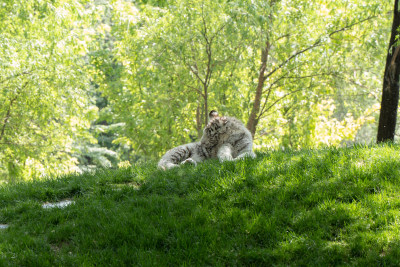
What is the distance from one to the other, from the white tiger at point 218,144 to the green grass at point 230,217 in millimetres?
1030

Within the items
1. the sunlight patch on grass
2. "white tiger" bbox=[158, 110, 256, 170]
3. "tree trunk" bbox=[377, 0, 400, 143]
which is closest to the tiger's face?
"white tiger" bbox=[158, 110, 256, 170]

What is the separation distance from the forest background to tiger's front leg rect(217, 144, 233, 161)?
179 inches

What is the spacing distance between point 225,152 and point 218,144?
56 cm

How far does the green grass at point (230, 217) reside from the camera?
4.40 metres

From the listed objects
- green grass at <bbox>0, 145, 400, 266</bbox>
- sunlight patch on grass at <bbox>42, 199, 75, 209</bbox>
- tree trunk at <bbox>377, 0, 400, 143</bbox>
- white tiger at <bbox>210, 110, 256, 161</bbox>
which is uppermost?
tree trunk at <bbox>377, 0, 400, 143</bbox>

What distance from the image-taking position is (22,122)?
15.4 m

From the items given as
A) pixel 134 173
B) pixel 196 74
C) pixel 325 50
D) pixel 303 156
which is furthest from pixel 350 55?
pixel 134 173

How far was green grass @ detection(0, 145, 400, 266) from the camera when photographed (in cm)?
440

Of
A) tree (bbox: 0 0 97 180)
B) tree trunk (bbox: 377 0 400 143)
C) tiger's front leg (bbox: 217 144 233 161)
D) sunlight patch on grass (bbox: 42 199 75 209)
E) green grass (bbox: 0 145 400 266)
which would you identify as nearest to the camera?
green grass (bbox: 0 145 400 266)

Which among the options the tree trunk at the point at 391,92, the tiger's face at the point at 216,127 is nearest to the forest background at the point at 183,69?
the tree trunk at the point at 391,92

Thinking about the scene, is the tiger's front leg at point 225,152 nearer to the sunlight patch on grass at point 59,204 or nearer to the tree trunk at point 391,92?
the sunlight patch on grass at point 59,204

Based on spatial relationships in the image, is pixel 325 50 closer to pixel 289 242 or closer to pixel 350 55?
pixel 350 55

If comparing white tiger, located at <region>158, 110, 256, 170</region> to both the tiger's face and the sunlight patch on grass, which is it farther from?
the sunlight patch on grass

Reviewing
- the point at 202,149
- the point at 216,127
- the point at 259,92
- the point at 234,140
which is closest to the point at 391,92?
the point at 234,140
